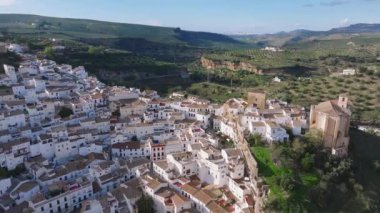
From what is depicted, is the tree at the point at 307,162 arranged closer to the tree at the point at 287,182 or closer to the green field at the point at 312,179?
the green field at the point at 312,179

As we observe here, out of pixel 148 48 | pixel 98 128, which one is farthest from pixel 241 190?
pixel 148 48

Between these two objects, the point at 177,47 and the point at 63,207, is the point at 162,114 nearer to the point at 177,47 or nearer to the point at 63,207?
the point at 63,207

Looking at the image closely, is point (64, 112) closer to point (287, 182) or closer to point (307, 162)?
point (287, 182)

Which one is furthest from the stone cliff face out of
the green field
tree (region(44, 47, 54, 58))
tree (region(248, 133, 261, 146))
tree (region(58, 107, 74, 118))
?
tree (region(58, 107, 74, 118))

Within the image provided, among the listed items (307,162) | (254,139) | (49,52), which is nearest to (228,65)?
(49,52)

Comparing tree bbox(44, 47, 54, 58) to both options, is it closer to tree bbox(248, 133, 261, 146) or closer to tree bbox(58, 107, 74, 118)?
tree bbox(58, 107, 74, 118)

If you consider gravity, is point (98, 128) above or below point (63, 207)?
above

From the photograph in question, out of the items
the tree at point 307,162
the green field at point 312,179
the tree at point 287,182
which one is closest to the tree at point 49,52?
the green field at point 312,179

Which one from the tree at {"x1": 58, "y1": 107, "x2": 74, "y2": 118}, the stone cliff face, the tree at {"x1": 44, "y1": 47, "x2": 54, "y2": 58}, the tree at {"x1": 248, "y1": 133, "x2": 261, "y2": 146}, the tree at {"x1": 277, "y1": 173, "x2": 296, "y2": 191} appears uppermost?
the tree at {"x1": 44, "y1": 47, "x2": 54, "y2": 58}
